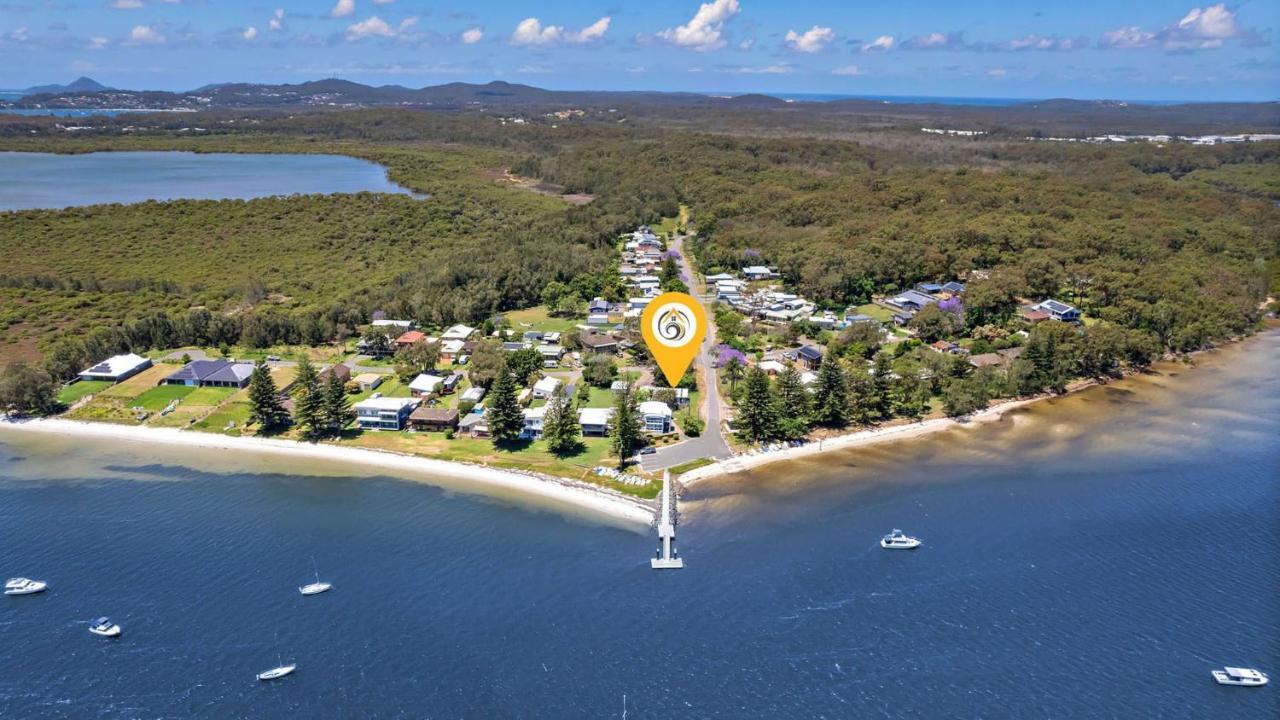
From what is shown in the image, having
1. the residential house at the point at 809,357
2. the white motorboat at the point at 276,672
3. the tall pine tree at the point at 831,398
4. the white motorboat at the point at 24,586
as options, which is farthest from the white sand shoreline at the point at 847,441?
the white motorboat at the point at 24,586

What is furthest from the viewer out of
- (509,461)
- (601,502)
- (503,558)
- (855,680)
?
(509,461)

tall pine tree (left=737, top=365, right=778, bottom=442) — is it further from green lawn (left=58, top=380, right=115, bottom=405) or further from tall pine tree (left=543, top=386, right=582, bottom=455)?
green lawn (left=58, top=380, right=115, bottom=405)

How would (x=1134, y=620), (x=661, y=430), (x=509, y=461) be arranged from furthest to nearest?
(x=661, y=430)
(x=509, y=461)
(x=1134, y=620)

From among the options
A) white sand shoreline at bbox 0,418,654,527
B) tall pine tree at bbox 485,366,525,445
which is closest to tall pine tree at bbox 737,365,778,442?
white sand shoreline at bbox 0,418,654,527

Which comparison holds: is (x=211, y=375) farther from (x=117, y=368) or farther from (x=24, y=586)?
(x=24, y=586)

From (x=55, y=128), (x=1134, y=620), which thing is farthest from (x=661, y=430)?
(x=55, y=128)

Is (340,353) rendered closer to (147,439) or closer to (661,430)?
(147,439)

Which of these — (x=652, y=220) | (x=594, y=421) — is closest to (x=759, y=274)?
(x=652, y=220)
